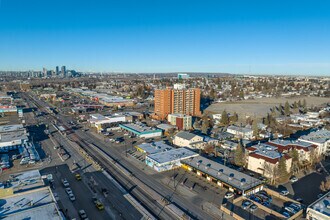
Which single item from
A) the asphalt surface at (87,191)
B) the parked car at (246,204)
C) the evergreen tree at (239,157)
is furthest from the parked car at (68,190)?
the evergreen tree at (239,157)

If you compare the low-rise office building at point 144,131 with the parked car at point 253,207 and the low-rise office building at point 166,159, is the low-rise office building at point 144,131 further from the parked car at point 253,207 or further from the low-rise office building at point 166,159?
the parked car at point 253,207

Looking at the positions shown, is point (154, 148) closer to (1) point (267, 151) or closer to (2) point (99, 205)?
(2) point (99, 205)

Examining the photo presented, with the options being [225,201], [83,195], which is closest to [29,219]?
[83,195]

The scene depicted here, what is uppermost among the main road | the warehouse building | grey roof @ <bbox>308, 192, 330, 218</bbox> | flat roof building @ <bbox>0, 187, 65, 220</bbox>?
flat roof building @ <bbox>0, 187, 65, 220</bbox>

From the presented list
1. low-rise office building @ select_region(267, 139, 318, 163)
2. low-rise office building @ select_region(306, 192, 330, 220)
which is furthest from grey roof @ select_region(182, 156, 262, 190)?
low-rise office building @ select_region(267, 139, 318, 163)

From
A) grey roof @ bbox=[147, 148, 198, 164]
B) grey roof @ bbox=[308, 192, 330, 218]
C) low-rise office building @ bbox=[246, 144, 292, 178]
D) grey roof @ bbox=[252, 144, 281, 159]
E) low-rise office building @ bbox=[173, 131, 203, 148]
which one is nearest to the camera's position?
grey roof @ bbox=[308, 192, 330, 218]

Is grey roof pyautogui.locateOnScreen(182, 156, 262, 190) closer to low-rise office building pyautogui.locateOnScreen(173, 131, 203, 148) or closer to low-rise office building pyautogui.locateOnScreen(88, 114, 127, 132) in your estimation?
low-rise office building pyautogui.locateOnScreen(173, 131, 203, 148)

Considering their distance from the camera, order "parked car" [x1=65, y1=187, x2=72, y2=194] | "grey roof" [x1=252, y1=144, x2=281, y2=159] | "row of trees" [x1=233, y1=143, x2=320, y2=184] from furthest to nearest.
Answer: "grey roof" [x1=252, y1=144, x2=281, y2=159] → "row of trees" [x1=233, y1=143, x2=320, y2=184] → "parked car" [x1=65, y1=187, x2=72, y2=194]
